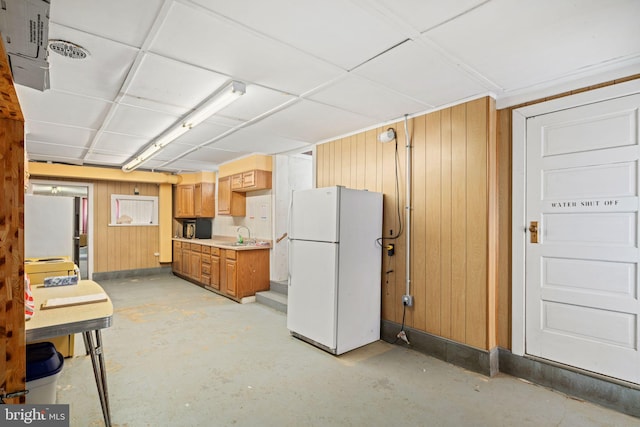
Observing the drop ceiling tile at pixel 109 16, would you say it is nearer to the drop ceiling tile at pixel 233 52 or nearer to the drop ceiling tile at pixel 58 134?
the drop ceiling tile at pixel 233 52

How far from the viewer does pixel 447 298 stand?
313 cm

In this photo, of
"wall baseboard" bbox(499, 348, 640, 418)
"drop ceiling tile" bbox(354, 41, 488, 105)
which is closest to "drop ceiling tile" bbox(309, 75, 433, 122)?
"drop ceiling tile" bbox(354, 41, 488, 105)

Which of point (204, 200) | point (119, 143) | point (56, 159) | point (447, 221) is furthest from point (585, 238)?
point (56, 159)

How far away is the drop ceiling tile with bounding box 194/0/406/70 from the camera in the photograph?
171 centimetres

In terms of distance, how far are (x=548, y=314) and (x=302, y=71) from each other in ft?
9.16

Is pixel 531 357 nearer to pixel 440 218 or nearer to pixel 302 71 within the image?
pixel 440 218

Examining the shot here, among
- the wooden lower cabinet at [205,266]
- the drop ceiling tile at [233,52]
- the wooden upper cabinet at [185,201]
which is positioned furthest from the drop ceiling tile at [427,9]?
the wooden upper cabinet at [185,201]

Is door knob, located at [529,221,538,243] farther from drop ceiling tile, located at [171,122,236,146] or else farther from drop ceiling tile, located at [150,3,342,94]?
drop ceiling tile, located at [171,122,236,146]

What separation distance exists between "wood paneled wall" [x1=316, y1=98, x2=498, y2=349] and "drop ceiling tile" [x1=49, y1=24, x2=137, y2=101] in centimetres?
257

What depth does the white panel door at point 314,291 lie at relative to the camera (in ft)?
10.7

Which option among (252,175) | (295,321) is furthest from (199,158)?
(295,321)

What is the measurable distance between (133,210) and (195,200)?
4.86 ft

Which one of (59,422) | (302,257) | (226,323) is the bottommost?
(226,323)

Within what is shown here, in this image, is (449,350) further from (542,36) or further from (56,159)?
(56,159)
